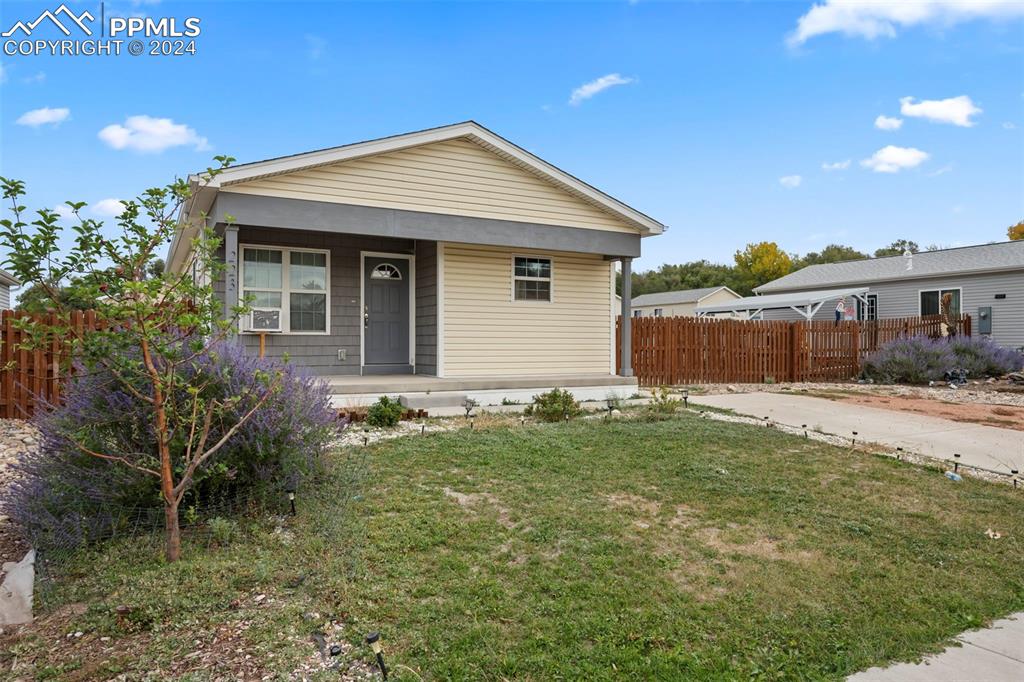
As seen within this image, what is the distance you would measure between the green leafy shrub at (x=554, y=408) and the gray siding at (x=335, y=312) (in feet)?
12.8

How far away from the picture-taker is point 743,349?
15.5m

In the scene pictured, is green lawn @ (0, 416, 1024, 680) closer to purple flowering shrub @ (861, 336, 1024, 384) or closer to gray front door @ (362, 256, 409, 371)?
gray front door @ (362, 256, 409, 371)

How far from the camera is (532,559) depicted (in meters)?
3.51

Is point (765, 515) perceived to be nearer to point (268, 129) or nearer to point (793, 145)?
point (268, 129)

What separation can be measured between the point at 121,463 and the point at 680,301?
37.9 metres

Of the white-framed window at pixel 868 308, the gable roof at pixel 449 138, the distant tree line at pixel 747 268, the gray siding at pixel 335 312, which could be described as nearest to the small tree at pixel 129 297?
the gable roof at pixel 449 138

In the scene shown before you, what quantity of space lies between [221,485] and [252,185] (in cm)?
601

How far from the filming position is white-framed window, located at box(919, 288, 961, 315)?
2308cm

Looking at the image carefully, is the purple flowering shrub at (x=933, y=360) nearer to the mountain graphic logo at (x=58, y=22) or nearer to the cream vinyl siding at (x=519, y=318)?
the cream vinyl siding at (x=519, y=318)

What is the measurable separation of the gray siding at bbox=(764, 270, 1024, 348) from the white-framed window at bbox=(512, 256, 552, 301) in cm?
1917

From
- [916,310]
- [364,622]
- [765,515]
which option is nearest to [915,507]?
[765,515]

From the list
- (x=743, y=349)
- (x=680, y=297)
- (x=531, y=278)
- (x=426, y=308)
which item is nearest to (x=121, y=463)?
(x=426, y=308)

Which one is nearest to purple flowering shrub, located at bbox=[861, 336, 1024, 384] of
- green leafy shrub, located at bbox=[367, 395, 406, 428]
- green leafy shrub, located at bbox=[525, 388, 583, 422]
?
green leafy shrub, located at bbox=[525, 388, 583, 422]

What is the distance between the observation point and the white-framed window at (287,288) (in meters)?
10.0
